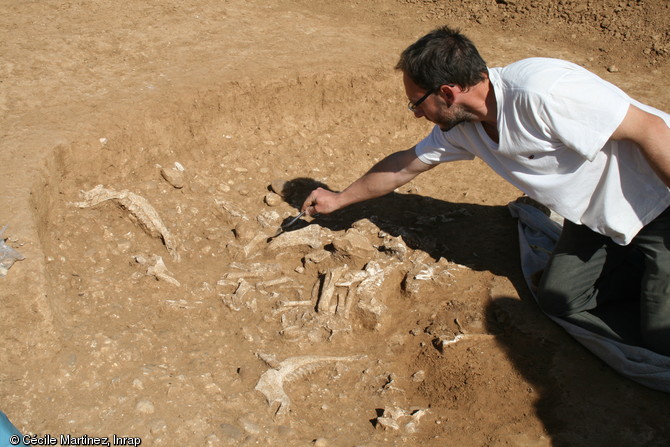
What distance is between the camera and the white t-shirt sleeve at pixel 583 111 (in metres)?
2.74

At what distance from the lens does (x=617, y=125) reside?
2744 mm

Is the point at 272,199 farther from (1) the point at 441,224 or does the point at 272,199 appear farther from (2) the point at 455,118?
(2) the point at 455,118

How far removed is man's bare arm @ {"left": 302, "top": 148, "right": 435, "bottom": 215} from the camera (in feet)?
12.0

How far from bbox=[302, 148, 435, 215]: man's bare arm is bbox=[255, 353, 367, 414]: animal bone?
3.15 ft

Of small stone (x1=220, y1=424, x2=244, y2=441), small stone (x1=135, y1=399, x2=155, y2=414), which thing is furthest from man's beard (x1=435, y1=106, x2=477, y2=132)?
small stone (x1=135, y1=399, x2=155, y2=414)

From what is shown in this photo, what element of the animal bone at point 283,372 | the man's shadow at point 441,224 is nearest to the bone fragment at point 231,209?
the man's shadow at point 441,224

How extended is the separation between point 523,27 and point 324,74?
2.63 m

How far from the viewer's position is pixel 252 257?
400 centimetres

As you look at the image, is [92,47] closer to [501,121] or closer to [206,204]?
[206,204]

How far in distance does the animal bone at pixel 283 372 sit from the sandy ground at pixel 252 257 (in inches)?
0.5

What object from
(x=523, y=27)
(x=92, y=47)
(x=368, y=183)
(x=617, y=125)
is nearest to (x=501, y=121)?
(x=617, y=125)

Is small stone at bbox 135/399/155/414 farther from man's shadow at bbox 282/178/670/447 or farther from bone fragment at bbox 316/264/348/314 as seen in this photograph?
man's shadow at bbox 282/178/670/447

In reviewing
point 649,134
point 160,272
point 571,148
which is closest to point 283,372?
point 160,272

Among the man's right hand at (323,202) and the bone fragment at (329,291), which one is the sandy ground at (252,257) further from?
the man's right hand at (323,202)
